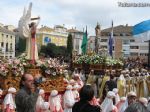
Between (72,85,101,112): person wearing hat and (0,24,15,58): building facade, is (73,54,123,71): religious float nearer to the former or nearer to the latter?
(72,85,101,112): person wearing hat

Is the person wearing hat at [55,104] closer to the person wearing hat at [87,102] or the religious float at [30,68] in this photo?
the religious float at [30,68]

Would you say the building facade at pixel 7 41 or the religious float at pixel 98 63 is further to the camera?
the building facade at pixel 7 41

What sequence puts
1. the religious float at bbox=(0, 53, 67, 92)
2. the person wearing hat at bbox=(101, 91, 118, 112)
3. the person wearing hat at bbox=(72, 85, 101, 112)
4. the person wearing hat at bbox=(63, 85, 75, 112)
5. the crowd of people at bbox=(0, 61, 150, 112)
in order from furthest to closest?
the religious float at bbox=(0, 53, 67, 92), the person wearing hat at bbox=(63, 85, 75, 112), the person wearing hat at bbox=(101, 91, 118, 112), the crowd of people at bbox=(0, 61, 150, 112), the person wearing hat at bbox=(72, 85, 101, 112)

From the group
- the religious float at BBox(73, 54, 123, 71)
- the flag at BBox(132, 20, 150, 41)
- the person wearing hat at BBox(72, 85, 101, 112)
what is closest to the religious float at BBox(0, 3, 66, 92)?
the flag at BBox(132, 20, 150, 41)

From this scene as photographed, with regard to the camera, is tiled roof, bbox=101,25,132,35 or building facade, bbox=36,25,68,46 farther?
building facade, bbox=36,25,68,46

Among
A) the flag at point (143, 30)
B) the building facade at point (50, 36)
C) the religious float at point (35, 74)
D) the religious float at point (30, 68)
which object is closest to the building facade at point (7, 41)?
the building facade at point (50, 36)

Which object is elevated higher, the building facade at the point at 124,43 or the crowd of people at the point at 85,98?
the building facade at the point at 124,43

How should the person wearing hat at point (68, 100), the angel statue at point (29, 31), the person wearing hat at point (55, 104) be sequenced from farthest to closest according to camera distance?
1. the angel statue at point (29, 31)
2. the person wearing hat at point (55, 104)
3. the person wearing hat at point (68, 100)

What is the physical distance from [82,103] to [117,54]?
344 feet

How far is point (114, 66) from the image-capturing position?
21.3 meters

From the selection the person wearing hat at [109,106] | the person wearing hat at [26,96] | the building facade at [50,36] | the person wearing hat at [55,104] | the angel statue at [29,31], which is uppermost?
the building facade at [50,36]

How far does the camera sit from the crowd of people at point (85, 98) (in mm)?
6281

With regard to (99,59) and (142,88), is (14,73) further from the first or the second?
(99,59)

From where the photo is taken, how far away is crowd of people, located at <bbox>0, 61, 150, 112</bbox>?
628 centimetres
